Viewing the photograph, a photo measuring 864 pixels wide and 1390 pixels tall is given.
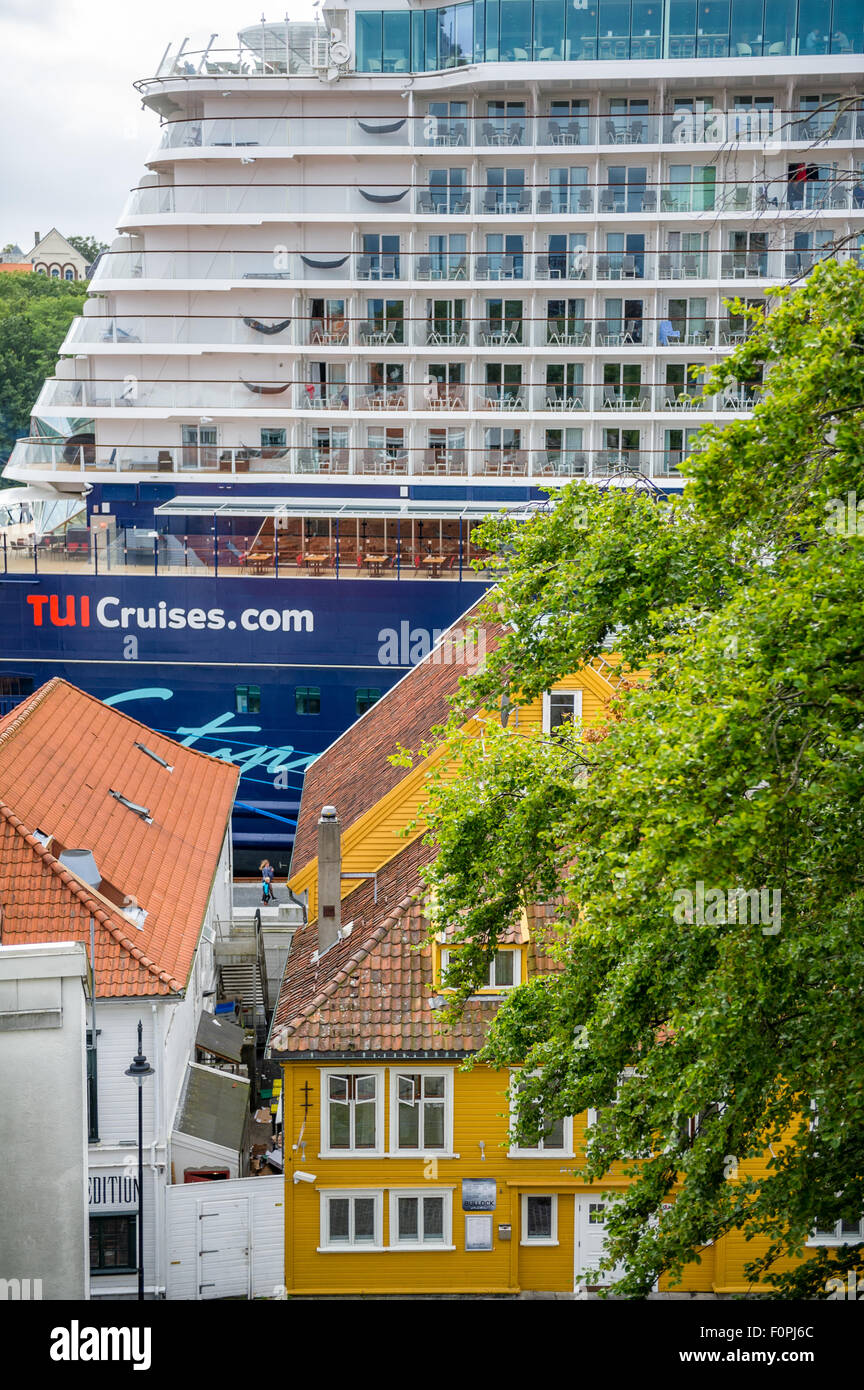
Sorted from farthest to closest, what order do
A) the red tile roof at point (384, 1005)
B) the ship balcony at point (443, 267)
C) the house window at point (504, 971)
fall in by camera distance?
the ship balcony at point (443, 267), the house window at point (504, 971), the red tile roof at point (384, 1005)

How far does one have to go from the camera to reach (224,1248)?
15609 millimetres

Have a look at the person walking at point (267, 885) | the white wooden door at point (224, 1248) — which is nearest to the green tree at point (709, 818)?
the white wooden door at point (224, 1248)

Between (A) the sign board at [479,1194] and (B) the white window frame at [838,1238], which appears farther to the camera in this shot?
(A) the sign board at [479,1194]

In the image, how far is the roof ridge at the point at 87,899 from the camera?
1512cm

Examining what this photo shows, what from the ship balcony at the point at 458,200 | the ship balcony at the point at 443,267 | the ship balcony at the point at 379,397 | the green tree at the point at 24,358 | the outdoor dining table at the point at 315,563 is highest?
the green tree at the point at 24,358

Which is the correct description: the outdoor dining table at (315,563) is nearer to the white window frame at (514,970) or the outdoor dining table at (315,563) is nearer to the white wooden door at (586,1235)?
the white window frame at (514,970)

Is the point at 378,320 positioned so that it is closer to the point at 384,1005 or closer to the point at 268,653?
the point at 268,653

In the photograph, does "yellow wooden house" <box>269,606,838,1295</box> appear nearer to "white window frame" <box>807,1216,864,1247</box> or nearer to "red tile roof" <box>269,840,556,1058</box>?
"red tile roof" <box>269,840,556,1058</box>

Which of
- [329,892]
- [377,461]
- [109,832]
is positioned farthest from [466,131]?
[329,892]

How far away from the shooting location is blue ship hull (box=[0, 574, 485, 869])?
1314 inches

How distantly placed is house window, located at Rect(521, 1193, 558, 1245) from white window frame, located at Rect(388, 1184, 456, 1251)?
84 cm

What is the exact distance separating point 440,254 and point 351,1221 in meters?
25.6

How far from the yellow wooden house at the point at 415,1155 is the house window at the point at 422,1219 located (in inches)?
0.6

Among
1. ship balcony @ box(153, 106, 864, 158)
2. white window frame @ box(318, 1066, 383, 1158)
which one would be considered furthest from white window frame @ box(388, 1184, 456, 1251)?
ship balcony @ box(153, 106, 864, 158)
